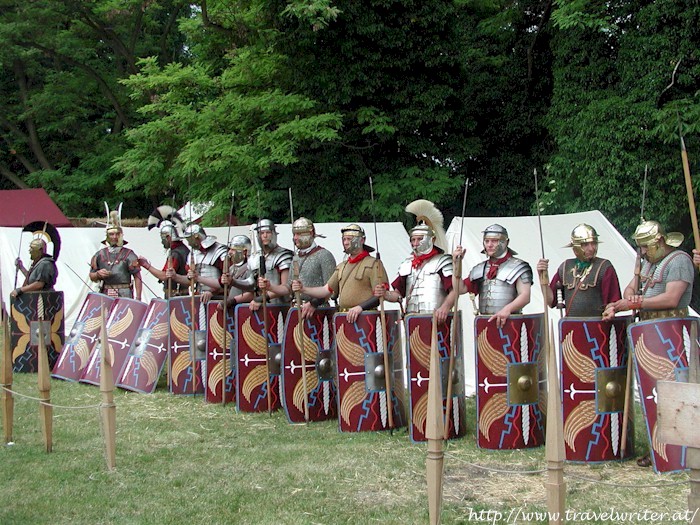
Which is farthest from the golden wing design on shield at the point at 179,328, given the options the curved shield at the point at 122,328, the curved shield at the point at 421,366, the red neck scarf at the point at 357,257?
the curved shield at the point at 421,366

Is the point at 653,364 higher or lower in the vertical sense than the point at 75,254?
lower

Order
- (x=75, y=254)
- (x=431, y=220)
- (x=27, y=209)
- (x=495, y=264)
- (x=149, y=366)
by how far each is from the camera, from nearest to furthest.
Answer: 1. (x=495, y=264)
2. (x=431, y=220)
3. (x=149, y=366)
4. (x=75, y=254)
5. (x=27, y=209)

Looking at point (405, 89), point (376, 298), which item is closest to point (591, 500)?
point (376, 298)

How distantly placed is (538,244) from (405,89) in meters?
5.42

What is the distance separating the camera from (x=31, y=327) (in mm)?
9680

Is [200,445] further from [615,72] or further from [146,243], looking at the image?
[615,72]

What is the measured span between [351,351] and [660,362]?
2.15m

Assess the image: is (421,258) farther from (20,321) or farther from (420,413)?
(20,321)

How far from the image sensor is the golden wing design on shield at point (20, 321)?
958 cm

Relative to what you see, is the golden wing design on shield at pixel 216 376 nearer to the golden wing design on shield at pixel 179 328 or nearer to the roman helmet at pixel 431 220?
the golden wing design on shield at pixel 179 328

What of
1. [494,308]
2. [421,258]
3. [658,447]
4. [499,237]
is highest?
[499,237]

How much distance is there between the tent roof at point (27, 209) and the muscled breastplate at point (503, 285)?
510 inches

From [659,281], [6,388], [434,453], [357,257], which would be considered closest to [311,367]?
[357,257]

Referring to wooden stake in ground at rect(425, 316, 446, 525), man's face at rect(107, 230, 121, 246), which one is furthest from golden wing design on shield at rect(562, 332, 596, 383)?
man's face at rect(107, 230, 121, 246)
